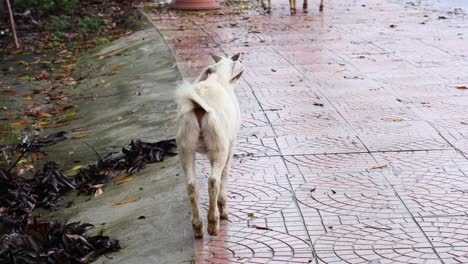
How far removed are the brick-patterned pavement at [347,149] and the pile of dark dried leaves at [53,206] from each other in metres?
0.91

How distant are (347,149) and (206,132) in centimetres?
229

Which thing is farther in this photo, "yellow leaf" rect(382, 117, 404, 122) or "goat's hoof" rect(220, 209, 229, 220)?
"yellow leaf" rect(382, 117, 404, 122)

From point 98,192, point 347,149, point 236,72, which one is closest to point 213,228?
point 236,72

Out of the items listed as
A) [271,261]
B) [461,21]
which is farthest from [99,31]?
[271,261]

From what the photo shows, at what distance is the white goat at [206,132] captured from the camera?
4.54 meters

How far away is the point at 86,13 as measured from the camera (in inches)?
714

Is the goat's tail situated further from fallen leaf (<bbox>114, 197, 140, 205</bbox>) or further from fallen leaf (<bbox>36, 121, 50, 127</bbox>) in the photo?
fallen leaf (<bbox>36, 121, 50, 127</bbox>)

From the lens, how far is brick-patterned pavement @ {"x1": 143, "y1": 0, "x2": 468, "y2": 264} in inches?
184

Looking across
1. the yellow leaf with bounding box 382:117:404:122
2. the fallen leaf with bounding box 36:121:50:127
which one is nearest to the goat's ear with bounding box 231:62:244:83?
the yellow leaf with bounding box 382:117:404:122

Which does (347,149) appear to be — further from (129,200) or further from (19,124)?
(19,124)

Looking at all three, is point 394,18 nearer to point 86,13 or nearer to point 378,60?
point 378,60

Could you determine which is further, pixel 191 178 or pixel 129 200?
pixel 129 200

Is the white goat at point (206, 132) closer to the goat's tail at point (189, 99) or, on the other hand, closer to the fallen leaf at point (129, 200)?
the goat's tail at point (189, 99)

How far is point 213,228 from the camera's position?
15.7 ft
